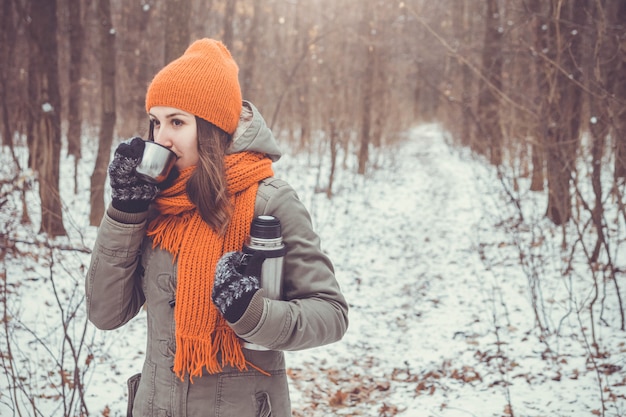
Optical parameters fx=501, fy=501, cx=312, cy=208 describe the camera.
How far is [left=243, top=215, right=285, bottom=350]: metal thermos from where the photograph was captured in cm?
148

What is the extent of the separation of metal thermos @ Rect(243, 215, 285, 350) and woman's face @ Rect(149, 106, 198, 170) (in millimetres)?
352

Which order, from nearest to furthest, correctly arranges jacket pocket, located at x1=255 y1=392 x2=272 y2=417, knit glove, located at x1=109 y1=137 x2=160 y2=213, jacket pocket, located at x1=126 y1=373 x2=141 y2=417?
knit glove, located at x1=109 y1=137 x2=160 y2=213 → jacket pocket, located at x1=255 y1=392 x2=272 y2=417 → jacket pocket, located at x1=126 y1=373 x2=141 y2=417

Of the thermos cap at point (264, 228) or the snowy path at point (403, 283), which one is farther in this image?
the snowy path at point (403, 283)

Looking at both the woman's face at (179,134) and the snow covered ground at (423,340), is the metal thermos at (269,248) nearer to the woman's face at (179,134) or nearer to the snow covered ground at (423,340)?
the woman's face at (179,134)

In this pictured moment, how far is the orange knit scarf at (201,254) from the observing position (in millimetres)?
→ 1558

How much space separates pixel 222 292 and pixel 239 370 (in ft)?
1.20

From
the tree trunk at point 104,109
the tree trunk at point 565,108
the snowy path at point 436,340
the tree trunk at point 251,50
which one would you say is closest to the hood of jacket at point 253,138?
the snowy path at point 436,340

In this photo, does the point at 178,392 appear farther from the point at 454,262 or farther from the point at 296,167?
the point at 296,167

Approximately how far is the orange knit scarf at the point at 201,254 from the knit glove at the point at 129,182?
0.28 ft

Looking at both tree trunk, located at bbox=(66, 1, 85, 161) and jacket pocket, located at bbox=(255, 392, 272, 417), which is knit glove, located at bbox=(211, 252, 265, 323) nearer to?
jacket pocket, located at bbox=(255, 392, 272, 417)

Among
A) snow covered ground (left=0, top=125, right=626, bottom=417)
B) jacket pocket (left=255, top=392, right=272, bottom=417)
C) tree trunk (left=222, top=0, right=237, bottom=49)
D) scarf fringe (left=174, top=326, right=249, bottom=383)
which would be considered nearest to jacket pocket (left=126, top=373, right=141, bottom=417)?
scarf fringe (left=174, top=326, right=249, bottom=383)

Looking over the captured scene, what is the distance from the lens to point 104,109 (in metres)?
7.98

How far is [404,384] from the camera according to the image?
4.59m

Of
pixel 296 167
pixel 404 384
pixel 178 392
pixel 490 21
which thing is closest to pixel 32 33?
pixel 404 384
